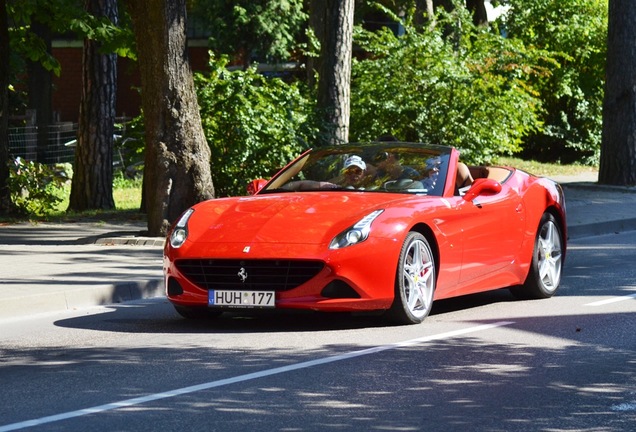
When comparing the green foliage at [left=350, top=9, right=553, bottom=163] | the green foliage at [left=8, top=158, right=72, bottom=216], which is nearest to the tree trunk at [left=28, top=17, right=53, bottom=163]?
the green foliage at [left=350, top=9, right=553, bottom=163]

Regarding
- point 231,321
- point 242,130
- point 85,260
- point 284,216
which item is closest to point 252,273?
point 284,216

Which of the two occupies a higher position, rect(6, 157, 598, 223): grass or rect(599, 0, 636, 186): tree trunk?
rect(599, 0, 636, 186): tree trunk

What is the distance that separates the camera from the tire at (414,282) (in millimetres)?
10492

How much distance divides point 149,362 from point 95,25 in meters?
13.6

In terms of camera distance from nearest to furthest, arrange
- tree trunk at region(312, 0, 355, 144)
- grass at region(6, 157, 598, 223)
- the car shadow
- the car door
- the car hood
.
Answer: the car hood, the car shadow, the car door, grass at region(6, 157, 598, 223), tree trunk at region(312, 0, 355, 144)

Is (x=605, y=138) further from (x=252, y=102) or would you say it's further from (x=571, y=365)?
(x=571, y=365)

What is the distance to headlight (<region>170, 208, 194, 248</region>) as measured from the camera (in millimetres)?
10734

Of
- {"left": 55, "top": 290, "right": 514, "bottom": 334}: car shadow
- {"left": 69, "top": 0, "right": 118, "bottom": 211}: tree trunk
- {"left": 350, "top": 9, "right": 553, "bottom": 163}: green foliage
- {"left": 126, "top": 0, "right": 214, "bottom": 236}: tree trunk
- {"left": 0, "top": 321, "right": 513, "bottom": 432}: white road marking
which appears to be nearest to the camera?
{"left": 0, "top": 321, "right": 513, "bottom": 432}: white road marking

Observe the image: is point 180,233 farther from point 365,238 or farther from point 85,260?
point 85,260

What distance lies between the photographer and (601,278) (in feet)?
46.8

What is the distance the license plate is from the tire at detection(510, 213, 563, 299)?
3.15 m

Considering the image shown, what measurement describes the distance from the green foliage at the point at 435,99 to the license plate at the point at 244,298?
15894 millimetres

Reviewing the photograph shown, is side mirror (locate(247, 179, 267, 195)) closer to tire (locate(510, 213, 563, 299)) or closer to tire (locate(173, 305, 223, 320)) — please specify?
tire (locate(173, 305, 223, 320))

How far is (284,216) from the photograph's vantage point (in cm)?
1064
